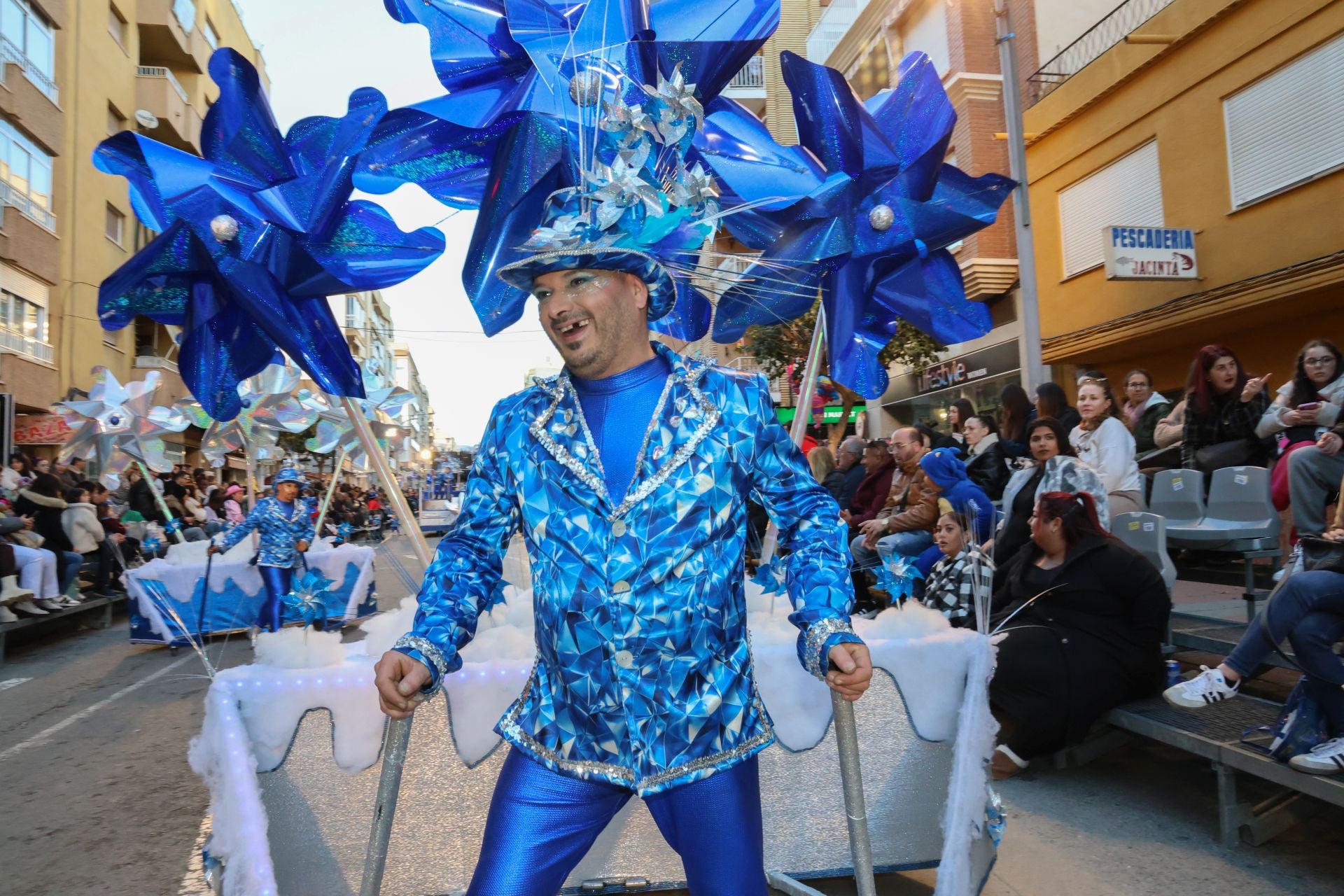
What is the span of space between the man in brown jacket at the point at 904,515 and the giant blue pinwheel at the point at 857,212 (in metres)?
2.60

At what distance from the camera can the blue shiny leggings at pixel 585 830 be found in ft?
5.66

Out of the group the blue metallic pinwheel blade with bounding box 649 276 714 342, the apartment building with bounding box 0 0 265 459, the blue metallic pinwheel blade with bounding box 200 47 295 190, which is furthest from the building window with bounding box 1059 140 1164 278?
the apartment building with bounding box 0 0 265 459

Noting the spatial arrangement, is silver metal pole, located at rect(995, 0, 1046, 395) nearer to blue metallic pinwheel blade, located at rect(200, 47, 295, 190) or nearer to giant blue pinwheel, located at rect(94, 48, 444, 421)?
giant blue pinwheel, located at rect(94, 48, 444, 421)

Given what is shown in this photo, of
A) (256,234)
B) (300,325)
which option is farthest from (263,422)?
(256,234)

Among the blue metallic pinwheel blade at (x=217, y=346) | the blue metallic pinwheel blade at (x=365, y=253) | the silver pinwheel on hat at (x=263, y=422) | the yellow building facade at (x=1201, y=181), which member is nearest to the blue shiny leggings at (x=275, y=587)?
the silver pinwheel on hat at (x=263, y=422)

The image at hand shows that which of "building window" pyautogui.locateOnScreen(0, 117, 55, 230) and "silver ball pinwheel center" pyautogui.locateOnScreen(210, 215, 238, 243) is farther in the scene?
"building window" pyautogui.locateOnScreen(0, 117, 55, 230)

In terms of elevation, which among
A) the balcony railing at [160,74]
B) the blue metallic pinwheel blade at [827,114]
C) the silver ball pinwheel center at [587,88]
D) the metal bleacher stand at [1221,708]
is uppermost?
the balcony railing at [160,74]

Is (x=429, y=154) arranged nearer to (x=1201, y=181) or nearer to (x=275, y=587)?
(x=275, y=587)

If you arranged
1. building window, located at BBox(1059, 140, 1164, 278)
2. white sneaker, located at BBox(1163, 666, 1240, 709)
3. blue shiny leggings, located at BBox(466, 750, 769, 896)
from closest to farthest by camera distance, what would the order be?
1. blue shiny leggings, located at BBox(466, 750, 769, 896)
2. white sneaker, located at BBox(1163, 666, 1240, 709)
3. building window, located at BBox(1059, 140, 1164, 278)

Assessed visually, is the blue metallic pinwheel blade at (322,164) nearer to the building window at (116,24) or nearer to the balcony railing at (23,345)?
the balcony railing at (23,345)

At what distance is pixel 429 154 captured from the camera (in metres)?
3.01

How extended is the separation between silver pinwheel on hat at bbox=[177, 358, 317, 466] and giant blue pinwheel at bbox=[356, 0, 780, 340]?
700 centimetres

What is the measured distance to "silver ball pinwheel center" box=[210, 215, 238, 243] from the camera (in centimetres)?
302

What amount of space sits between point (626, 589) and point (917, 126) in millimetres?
2382
